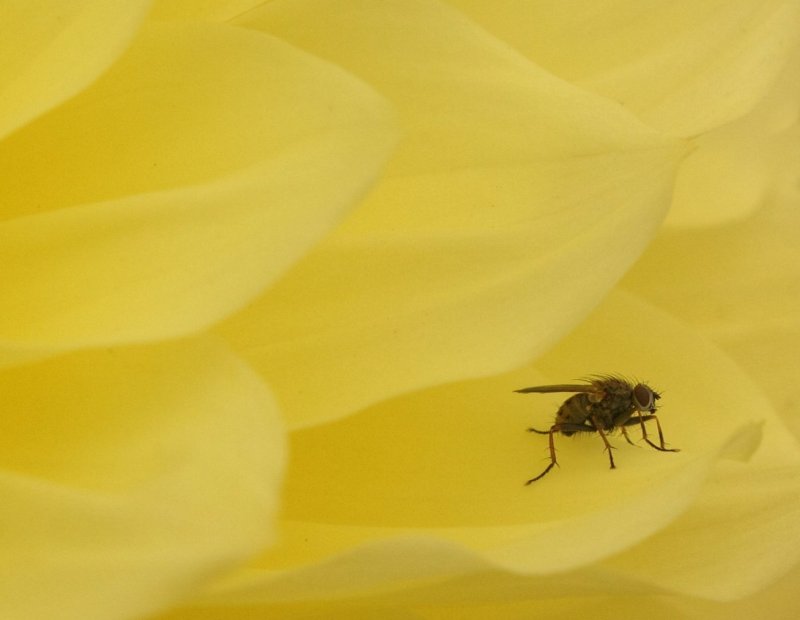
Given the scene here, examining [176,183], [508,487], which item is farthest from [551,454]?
[176,183]

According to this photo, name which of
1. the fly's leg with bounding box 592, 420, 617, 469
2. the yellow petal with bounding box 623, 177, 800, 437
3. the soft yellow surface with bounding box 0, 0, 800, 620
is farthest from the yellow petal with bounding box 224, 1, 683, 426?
the yellow petal with bounding box 623, 177, 800, 437

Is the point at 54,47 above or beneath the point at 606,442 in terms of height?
above

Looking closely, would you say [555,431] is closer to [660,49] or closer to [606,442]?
[606,442]

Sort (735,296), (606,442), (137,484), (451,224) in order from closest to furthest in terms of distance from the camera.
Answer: (137,484)
(451,224)
(606,442)
(735,296)

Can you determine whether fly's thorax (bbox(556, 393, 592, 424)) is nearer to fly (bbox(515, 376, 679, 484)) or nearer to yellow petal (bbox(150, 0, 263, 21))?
fly (bbox(515, 376, 679, 484))

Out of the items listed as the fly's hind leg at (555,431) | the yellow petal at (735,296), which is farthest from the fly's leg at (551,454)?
the yellow petal at (735,296)

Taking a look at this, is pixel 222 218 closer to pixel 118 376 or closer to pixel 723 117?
pixel 118 376

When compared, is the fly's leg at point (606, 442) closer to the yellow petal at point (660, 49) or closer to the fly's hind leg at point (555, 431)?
the fly's hind leg at point (555, 431)
